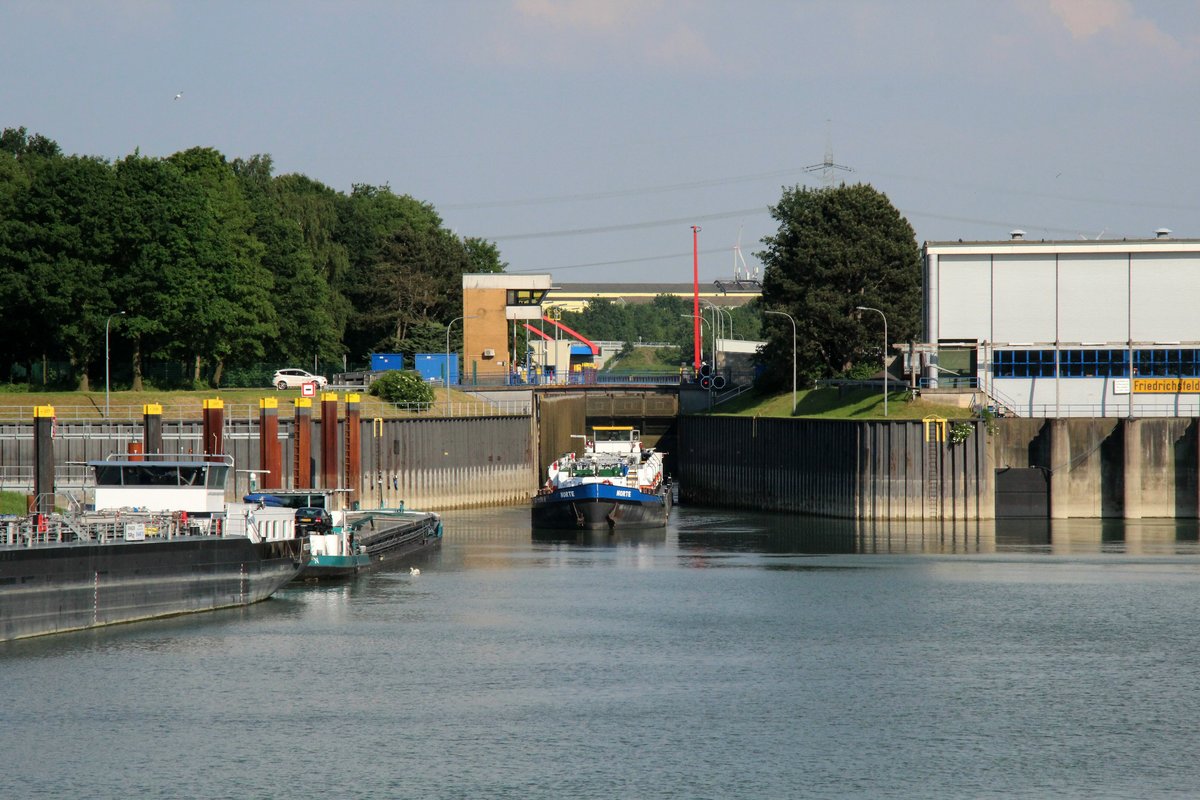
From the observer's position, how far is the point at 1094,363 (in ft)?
287

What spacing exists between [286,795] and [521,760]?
555 centimetres

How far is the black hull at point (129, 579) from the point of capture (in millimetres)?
43719

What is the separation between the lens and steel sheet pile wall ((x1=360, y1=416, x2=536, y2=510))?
300 feet

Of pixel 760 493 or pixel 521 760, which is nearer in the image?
pixel 521 760

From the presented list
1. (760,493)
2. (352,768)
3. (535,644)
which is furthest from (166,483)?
(760,493)

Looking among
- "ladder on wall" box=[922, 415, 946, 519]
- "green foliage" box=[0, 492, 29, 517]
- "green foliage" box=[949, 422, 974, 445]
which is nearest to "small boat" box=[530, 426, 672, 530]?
"ladder on wall" box=[922, 415, 946, 519]

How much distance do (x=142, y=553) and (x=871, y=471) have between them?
1781 inches

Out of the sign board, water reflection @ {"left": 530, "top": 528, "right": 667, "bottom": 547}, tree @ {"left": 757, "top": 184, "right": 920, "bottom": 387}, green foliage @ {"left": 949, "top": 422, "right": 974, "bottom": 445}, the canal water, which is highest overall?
tree @ {"left": 757, "top": 184, "right": 920, "bottom": 387}

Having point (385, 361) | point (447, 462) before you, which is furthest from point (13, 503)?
point (385, 361)

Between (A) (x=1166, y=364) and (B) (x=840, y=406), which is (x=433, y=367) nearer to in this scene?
(B) (x=840, y=406)

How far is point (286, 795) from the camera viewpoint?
32562mm

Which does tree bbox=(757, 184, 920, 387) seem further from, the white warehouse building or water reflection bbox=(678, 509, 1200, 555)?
water reflection bbox=(678, 509, 1200, 555)

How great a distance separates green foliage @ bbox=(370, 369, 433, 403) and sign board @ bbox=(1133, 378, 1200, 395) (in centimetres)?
4504

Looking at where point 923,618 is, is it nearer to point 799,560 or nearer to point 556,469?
point 799,560
